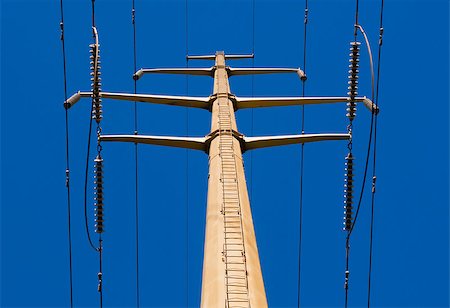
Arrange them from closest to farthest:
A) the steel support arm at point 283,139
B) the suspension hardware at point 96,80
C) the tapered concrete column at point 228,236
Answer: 1. the tapered concrete column at point 228,236
2. the suspension hardware at point 96,80
3. the steel support arm at point 283,139

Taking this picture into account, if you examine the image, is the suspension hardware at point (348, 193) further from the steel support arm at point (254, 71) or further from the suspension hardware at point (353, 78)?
the steel support arm at point (254, 71)

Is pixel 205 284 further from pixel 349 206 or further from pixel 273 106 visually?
pixel 273 106

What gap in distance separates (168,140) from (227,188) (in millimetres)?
7528

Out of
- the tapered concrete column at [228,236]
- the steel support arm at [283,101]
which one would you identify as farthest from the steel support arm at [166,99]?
the tapered concrete column at [228,236]

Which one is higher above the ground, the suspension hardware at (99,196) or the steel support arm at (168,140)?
the steel support arm at (168,140)

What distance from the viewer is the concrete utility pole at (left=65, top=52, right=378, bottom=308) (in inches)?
808

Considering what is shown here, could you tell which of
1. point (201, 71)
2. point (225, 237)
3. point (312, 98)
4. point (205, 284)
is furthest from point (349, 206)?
point (201, 71)

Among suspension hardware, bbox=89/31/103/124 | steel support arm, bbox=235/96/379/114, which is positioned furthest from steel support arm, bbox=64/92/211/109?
suspension hardware, bbox=89/31/103/124

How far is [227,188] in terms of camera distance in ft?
89.7

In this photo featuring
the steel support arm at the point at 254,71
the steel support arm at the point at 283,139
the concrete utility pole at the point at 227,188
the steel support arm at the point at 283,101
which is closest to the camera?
the concrete utility pole at the point at 227,188

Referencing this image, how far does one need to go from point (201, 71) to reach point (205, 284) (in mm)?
37079

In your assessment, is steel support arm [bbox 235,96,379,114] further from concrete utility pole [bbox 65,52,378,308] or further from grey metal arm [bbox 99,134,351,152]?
grey metal arm [bbox 99,134,351,152]

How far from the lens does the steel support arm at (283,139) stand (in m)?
34.3

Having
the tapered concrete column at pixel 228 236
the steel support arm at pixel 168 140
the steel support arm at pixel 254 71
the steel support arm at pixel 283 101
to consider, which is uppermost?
the steel support arm at pixel 254 71
